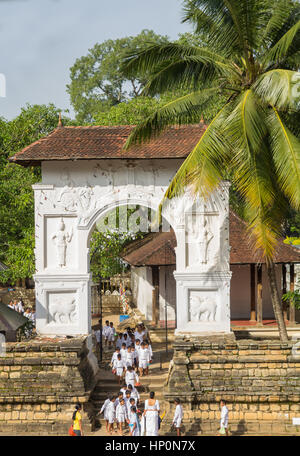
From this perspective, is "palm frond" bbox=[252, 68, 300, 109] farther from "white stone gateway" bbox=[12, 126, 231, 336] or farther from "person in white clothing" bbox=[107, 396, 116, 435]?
"person in white clothing" bbox=[107, 396, 116, 435]

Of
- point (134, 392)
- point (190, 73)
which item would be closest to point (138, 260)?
point (134, 392)

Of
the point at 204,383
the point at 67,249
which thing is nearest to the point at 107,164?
the point at 67,249

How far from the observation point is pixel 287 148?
10.7 meters

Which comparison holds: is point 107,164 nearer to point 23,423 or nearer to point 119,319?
point 23,423

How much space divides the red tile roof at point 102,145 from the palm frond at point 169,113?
0.50 meters

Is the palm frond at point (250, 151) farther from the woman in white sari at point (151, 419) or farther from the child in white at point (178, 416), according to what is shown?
the woman in white sari at point (151, 419)

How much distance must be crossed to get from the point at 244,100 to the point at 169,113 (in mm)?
1881

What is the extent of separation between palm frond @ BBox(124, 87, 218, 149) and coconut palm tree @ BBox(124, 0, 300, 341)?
2 cm

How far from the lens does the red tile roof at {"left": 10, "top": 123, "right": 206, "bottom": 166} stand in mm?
12797

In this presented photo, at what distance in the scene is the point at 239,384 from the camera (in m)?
11.7

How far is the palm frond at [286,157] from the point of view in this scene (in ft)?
34.1

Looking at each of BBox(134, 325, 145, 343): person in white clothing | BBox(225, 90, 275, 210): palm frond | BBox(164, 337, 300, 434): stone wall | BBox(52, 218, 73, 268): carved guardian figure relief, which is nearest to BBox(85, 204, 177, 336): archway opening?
BBox(134, 325, 145, 343): person in white clothing
